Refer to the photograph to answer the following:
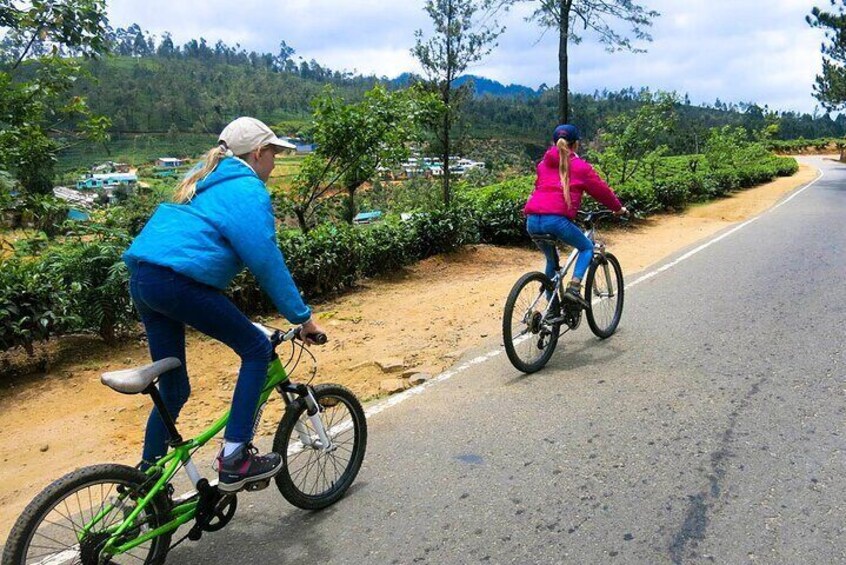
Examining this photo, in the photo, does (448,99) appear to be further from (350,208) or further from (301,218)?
(301,218)

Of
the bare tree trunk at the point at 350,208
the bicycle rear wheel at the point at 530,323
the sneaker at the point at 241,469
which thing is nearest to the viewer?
the sneaker at the point at 241,469

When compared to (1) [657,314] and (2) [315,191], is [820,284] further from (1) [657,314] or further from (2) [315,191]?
(2) [315,191]

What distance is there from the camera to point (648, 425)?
3.78m

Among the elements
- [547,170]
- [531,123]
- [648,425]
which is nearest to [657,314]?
[547,170]

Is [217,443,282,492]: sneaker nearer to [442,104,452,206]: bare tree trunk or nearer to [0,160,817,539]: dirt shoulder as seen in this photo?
[0,160,817,539]: dirt shoulder

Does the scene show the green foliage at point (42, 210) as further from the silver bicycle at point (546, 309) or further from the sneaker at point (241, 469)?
the silver bicycle at point (546, 309)

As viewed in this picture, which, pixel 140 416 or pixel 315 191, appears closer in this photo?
pixel 140 416

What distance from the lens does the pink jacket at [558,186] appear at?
4.96 metres

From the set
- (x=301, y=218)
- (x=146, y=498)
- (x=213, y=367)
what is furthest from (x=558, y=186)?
(x=301, y=218)

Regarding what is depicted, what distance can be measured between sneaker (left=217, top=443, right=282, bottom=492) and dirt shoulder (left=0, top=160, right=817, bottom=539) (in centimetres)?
145

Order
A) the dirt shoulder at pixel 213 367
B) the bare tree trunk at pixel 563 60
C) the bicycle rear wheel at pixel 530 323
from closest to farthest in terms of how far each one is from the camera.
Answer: the dirt shoulder at pixel 213 367 → the bicycle rear wheel at pixel 530 323 → the bare tree trunk at pixel 563 60

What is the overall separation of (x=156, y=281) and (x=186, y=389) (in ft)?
2.04

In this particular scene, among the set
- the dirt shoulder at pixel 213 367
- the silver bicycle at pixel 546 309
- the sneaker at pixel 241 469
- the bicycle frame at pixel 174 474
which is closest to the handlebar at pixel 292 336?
the bicycle frame at pixel 174 474

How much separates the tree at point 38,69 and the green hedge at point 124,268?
2.79ft
